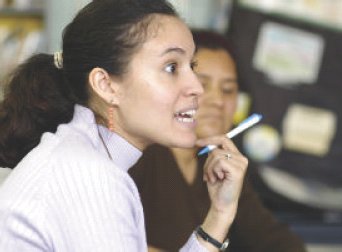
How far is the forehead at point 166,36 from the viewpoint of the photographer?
1.30 m

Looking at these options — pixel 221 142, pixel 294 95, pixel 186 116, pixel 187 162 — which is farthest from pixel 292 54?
pixel 186 116

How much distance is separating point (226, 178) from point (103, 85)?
355 mm

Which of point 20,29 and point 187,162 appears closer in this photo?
point 187,162

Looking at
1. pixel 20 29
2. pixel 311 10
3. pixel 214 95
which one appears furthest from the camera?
pixel 20 29

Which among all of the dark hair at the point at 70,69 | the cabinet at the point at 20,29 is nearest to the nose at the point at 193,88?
the dark hair at the point at 70,69

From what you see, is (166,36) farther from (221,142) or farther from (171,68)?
(221,142)

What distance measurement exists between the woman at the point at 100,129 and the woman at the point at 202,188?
219 mm

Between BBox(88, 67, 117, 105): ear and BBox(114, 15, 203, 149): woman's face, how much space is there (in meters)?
0.02

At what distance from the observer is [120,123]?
136 centimetres

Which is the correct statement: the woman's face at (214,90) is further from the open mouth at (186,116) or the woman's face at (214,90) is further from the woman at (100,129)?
the open mouth at (186,116)

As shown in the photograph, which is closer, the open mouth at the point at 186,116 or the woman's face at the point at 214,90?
the open mouth at the point at 186,116

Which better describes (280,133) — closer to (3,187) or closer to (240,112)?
Result: (240,112)

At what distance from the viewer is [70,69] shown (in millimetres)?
1383

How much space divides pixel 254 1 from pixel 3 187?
1936 mm
